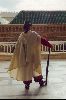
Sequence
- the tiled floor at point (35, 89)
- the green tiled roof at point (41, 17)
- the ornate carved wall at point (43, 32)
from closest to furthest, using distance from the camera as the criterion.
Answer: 1. the tiled floor at point (35, 89)
2. the ornate carved wall at point (43, 32)
3. the green tiled roof at point (41, 17)

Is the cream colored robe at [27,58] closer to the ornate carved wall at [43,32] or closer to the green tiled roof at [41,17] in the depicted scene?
the ornate carved wall at [43,32]

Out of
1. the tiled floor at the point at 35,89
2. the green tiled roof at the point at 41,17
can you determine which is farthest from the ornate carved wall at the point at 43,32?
the tiled floor at the point at 35,89

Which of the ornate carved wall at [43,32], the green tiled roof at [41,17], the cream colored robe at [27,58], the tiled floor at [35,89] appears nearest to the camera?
the tiled floor at [35,89]

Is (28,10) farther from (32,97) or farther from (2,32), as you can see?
(32,97)

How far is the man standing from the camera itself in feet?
23.3

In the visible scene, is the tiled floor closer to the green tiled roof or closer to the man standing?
the man standing

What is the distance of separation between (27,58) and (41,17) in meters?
11.4

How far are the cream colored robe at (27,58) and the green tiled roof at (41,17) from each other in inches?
434

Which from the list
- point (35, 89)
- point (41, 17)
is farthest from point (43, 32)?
point (35, 89)

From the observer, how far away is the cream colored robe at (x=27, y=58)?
710 centimetres

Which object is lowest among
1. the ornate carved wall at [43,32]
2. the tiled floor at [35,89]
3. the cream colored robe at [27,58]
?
the ornate carved wall at [43,32]

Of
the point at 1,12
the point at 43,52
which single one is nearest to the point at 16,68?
the point at 43,52

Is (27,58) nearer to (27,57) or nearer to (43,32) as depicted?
(27,57)

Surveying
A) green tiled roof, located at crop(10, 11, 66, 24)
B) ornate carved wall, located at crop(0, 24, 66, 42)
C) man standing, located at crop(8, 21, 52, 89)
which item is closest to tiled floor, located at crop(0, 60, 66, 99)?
man standing, located at crop(8, 21, 52, 89)
